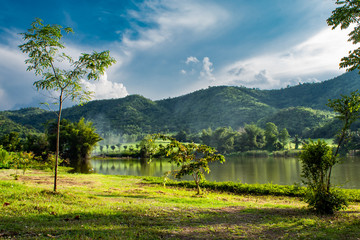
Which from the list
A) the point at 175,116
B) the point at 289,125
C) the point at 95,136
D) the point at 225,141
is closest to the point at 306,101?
the point at 289,125

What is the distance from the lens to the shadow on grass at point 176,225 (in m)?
5.34

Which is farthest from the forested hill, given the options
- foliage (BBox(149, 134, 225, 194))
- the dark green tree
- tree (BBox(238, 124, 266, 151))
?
foliage (BBox(149, 134, 225, 194))

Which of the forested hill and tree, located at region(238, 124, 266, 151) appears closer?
tree, located at region(238, 124, 266, 151)

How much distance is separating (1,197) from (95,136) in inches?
2304

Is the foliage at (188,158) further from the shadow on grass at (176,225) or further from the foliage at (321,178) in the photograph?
the shadow on grass at (176,225)

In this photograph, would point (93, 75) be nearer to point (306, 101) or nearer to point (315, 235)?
point (315, 235)

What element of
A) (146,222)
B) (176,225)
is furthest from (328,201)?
(146,222)

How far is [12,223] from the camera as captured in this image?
5.61 metres

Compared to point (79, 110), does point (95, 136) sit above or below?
below

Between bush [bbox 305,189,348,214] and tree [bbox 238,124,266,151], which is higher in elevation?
tree [bbox 238,124,266,151]

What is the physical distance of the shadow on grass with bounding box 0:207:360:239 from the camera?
5.34 meters

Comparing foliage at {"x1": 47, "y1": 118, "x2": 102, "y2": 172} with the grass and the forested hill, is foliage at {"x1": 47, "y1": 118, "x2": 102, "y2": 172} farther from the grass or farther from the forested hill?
the forested hill

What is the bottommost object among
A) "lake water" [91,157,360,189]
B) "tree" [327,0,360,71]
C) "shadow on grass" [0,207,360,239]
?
"lake water" [91,157,360,189]

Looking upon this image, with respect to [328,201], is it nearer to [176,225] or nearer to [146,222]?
[176,225]
